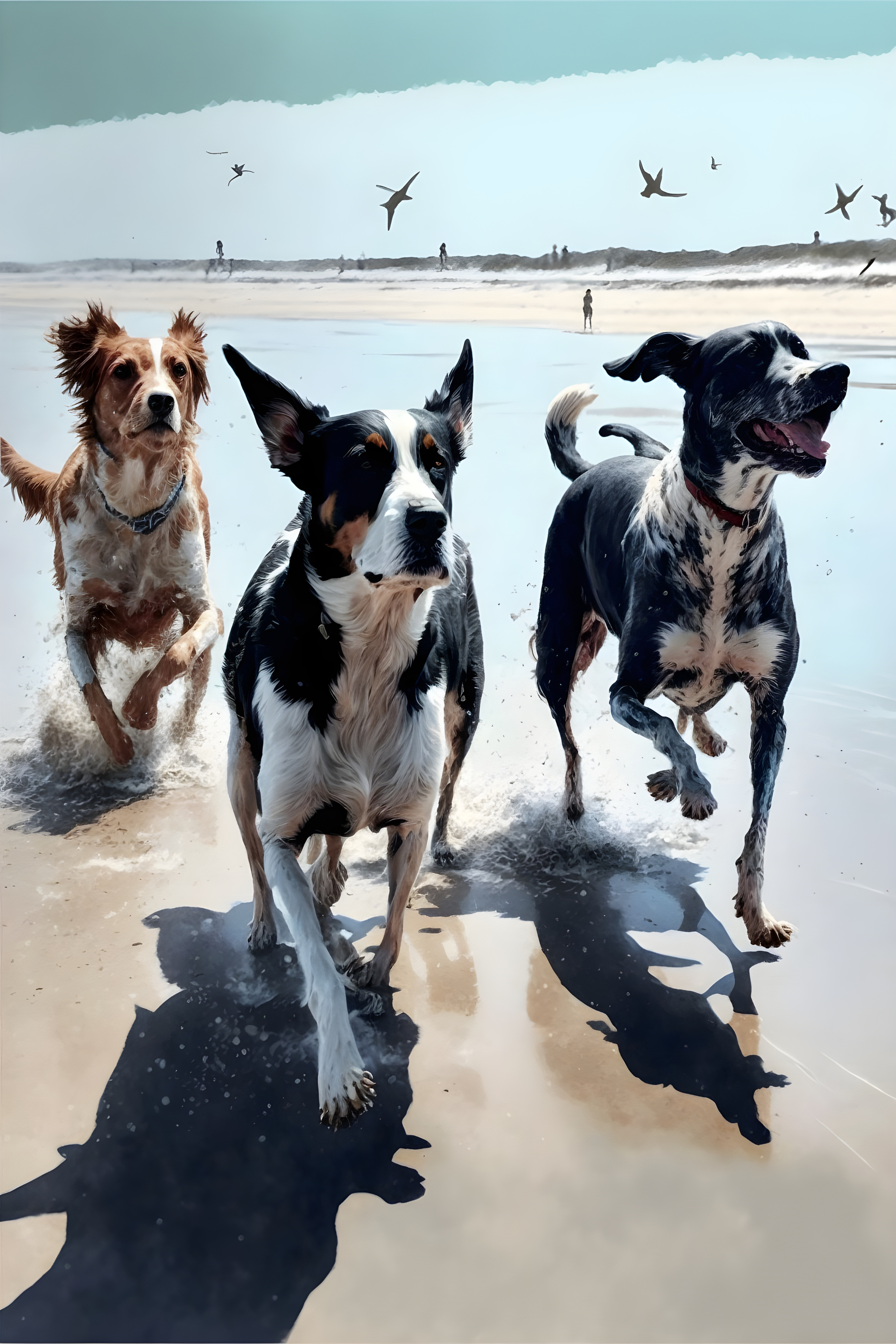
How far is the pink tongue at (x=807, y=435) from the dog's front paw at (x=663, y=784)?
0.78m

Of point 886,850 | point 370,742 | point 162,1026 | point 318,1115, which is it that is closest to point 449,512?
point 370,742

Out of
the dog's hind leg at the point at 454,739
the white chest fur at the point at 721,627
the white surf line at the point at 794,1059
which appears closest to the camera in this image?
the white surf line at the point at 794,1059

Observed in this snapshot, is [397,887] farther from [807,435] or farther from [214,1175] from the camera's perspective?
[807,435]

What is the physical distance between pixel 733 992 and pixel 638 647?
92cm

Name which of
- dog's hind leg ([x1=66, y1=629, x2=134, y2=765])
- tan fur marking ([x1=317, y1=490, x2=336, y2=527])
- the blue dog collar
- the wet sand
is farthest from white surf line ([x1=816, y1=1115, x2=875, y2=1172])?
the blue dog collar

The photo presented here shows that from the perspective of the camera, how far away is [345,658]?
2270 millimetres

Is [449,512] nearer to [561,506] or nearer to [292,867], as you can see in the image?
[292,867]

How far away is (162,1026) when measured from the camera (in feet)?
8.79

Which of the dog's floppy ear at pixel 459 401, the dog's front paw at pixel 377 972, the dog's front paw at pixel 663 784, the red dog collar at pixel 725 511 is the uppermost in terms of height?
the dog's floppy ear at pixel 459 401

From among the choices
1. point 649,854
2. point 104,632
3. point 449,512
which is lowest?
point 649,854

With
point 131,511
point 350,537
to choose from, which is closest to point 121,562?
point 131,511

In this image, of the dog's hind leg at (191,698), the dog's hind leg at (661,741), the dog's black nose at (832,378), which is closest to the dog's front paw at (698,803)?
the dog's hind leg at (661,741)

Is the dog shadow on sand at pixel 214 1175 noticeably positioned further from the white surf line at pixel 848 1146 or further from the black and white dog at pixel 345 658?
the white surf line at pixel 848 1146

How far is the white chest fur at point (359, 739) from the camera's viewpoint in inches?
89.4
